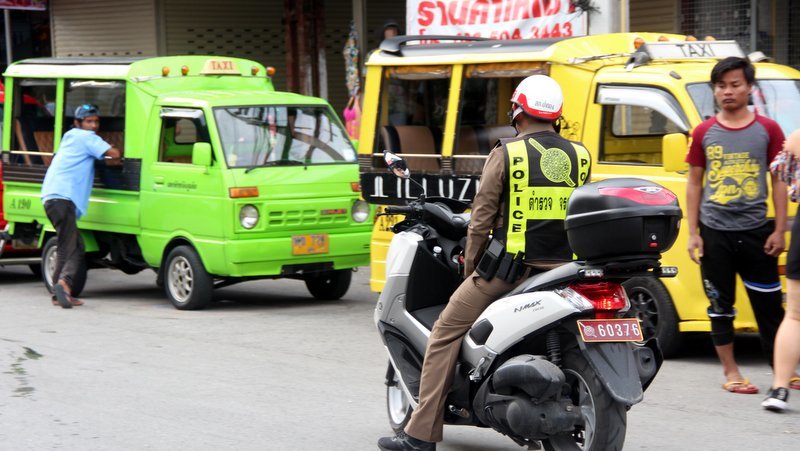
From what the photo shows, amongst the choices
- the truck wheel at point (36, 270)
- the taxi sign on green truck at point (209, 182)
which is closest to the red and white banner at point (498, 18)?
the taxi sign on green truck at point (209, 182)

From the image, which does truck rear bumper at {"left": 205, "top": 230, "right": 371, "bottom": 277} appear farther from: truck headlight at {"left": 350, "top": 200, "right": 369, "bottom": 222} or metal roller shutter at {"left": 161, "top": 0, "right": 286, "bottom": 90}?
metal roller shutter at {"left": 161, "top": 0, "right": 286, "bottom": 90}

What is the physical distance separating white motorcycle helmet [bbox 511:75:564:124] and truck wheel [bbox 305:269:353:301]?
6.18 meters

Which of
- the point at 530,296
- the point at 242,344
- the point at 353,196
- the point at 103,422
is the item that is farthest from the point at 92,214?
the point at 530,296

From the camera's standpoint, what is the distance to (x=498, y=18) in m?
13.6

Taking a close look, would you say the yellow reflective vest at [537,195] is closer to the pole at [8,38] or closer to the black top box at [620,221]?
the black top box at [620,221]

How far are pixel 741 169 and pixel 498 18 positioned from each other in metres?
6.95

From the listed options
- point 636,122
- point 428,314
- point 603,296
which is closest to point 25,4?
point 636,122

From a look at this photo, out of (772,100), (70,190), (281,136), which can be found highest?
(772,100)

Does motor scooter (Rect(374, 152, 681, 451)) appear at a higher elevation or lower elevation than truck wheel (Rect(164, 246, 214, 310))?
higher

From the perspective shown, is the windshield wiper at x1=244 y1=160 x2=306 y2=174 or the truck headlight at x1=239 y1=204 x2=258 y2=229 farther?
the windshield wiper at x1=244 y1=160 x2=306 y2=174

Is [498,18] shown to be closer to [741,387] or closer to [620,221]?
[741,387]

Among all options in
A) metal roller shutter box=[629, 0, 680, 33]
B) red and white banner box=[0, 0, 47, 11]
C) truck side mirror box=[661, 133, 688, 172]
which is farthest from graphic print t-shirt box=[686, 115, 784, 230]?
red and white banner box=[0, 0, 47, 11]

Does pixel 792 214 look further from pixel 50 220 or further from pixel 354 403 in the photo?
pixel 50 220

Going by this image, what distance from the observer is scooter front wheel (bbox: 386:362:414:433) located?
6.00 m
